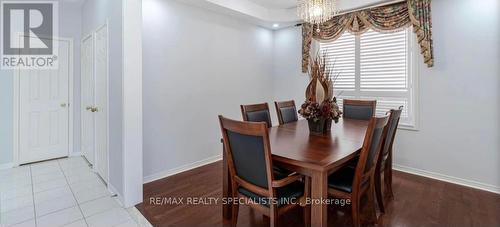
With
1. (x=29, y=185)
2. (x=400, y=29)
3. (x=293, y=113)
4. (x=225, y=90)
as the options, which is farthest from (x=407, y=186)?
(x=29, y=185)

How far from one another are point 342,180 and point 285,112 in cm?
139

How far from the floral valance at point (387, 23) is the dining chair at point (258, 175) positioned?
2.69 meters

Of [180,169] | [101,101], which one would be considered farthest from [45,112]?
[180,169]

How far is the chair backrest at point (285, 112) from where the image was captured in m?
3.14

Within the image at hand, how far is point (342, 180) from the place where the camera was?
6.57ft

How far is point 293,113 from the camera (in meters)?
3.39

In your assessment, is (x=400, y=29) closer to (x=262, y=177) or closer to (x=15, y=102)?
(x=262, y=177)

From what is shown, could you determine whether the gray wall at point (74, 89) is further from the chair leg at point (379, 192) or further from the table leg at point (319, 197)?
the chair leg at point (379, 192)

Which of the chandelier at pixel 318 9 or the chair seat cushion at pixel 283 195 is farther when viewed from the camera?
the chandelier at pixel 318 9

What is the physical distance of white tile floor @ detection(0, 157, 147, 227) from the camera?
221cm

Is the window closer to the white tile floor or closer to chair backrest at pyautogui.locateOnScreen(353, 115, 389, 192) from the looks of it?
chair backrest at pyautogui.locateOnScreen(353, 115, 389, 192)

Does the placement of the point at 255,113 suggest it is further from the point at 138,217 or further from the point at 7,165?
the point at 7,165

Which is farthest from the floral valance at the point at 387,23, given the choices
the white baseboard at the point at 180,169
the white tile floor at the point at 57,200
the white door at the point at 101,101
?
the white tile floor at the point at 57,200

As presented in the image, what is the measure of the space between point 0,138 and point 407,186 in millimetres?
Answer: 5472
